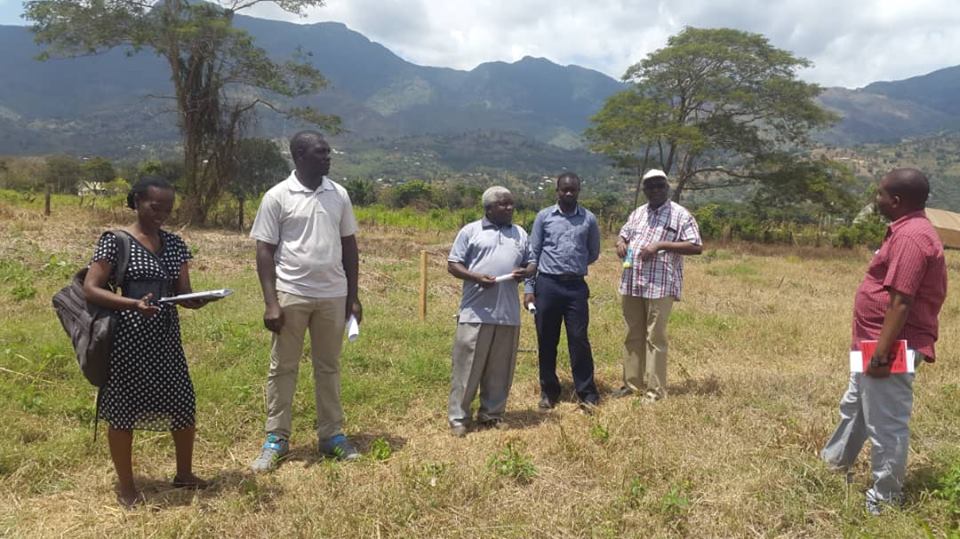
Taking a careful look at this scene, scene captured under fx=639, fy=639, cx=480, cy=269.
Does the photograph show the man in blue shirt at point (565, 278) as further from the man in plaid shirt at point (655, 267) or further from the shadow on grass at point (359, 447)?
the shadow on grass at point (359, 447)

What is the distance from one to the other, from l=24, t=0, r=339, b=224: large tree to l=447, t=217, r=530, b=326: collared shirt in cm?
1688

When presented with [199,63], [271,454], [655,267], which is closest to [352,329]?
[271,454]

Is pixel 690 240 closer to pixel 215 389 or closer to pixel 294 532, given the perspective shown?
pixel 294 532

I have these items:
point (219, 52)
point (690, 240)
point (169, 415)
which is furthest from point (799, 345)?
point (219, 52)

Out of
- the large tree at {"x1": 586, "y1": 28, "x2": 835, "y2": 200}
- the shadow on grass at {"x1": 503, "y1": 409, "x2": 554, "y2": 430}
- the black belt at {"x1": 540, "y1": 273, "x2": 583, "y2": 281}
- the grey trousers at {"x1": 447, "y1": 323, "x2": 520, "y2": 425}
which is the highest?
the large tree at {"x1": 586, "y1": 28, "x2": 835, "y2": 200}

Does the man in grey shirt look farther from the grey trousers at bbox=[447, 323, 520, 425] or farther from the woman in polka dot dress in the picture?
the woman in polka dot dress

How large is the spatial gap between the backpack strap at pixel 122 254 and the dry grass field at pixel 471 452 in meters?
1.07

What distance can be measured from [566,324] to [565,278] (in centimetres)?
36

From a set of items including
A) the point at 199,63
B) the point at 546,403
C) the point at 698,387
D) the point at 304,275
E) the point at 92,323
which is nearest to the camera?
the point at 92,323

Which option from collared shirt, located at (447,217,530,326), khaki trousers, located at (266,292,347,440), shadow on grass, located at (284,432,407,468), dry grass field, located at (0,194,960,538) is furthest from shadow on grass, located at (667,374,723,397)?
khaki trousers, located at (266,292,347,440)

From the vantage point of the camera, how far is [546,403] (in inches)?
187

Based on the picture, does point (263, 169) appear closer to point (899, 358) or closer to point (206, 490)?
point (206, 490)

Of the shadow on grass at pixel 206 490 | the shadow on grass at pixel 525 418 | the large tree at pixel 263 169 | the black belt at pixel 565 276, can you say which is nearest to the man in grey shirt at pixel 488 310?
the shadow on grass at pixel 525 418

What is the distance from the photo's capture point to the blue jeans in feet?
15.1
